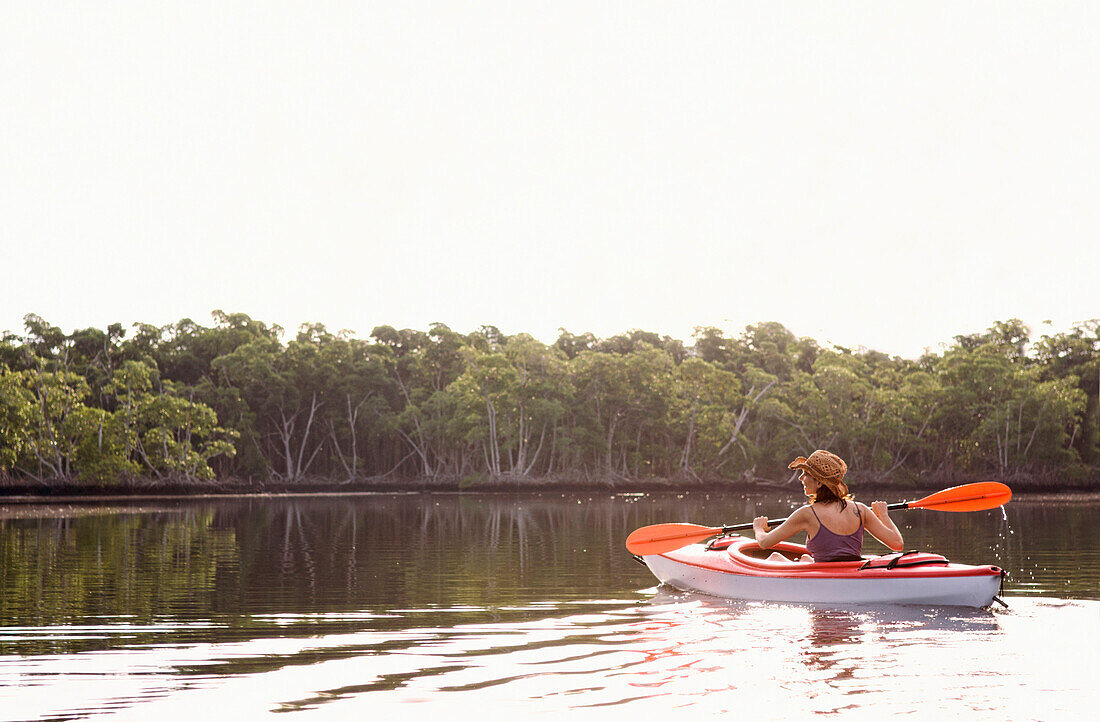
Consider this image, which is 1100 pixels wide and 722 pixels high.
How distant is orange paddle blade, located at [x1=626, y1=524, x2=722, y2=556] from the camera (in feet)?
38.3

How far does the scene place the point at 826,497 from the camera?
9.10 m

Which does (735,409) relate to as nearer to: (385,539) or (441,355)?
(441,355)

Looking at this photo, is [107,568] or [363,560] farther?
[363,560]

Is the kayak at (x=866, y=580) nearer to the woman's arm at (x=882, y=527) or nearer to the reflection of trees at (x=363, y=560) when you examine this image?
the woman's arm at (x=882, y=527)

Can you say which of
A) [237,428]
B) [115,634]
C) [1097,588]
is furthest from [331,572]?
[237,428]

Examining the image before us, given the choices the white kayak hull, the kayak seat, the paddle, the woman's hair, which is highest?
the woman's hair

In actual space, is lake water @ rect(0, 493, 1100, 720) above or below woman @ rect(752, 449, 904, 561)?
below

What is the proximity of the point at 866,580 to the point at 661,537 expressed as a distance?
116 inches

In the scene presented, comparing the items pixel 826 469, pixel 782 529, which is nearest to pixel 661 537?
pixel 782 529

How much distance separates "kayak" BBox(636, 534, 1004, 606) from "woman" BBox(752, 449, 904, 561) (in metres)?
0.16

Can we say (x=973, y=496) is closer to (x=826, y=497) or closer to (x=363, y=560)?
(x=826, y=497)

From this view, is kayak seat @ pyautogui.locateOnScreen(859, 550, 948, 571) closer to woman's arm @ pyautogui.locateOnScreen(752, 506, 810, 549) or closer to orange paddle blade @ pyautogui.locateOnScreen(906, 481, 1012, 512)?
woman's arm @ pyautogui.locateOnScreen(752, 506, 810, 549)

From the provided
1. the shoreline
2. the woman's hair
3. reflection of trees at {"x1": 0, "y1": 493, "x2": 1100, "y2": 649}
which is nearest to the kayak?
the woman's hair

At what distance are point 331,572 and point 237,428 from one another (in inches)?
1781
